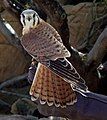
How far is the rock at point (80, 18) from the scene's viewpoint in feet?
18.4

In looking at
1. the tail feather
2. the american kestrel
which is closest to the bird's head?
the american kestrel

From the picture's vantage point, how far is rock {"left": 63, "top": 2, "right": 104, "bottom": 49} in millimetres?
5617

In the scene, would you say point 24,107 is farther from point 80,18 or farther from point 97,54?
point 80,18

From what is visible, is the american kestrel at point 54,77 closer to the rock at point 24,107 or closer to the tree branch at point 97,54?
the tree branch at point 97,54

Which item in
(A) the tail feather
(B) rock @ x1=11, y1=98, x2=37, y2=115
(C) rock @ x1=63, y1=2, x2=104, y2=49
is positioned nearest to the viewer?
(A) the tail feather

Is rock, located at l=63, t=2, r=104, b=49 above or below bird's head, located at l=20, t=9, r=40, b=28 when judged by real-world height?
below

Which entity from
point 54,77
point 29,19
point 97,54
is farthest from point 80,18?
point 54,77

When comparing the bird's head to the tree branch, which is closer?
the bird's head

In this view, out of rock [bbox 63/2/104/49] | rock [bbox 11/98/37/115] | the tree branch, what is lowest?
rock [bbox 63/2/104/49]

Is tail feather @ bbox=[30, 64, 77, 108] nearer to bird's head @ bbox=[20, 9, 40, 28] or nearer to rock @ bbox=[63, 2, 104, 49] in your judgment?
bird's head @ bbox=[20, 9, 40, 28]

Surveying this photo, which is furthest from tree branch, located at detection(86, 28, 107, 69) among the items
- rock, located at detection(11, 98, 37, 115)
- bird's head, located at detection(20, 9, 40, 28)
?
bird's head, located at detection(20, 9, 40, 28)

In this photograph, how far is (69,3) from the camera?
6.37 meters

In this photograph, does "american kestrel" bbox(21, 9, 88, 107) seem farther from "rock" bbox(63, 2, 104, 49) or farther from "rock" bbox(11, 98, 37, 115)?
"rock" bbox(63, 2, 104, 49)

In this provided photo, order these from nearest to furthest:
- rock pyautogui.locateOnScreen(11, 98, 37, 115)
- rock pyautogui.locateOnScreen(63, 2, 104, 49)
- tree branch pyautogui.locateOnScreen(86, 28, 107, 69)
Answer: tree branch pyautogui.locateOnScreen(86, 28, 107, 69), rock pyautogui.locateOnScreen(11, 98, 37, 115), rock pyautogui.locateOnScreen(63, 2, 104, 49)
